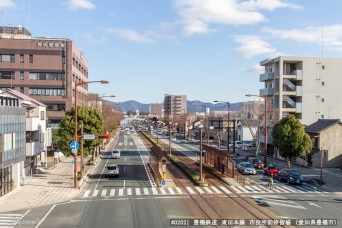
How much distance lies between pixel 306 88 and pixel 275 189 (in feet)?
139

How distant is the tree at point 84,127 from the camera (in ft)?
155

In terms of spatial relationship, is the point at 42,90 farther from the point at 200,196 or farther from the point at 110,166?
the point at 200,196

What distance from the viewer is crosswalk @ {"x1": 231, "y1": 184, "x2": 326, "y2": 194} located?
36.6 meters

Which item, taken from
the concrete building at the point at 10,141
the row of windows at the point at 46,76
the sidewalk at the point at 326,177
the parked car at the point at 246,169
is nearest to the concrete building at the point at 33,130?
the concrete building at the point at 10,141

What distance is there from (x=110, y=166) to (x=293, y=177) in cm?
2152

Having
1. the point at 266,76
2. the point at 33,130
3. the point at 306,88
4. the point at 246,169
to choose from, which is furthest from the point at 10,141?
the point at 306,88

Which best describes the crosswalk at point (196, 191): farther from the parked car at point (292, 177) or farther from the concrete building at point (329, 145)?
the concrete building at point (329, 145)

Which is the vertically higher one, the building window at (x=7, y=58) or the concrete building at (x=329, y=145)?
the building window at (x=7, y=58)

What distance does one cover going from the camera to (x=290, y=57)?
74.2m

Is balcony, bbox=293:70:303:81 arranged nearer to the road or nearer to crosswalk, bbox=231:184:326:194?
the road

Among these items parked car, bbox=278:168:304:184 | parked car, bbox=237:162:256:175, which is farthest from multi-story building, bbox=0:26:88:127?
parked car, bbox=278:168:304:184

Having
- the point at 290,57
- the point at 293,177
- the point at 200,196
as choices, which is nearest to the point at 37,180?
→ the point at 200,196

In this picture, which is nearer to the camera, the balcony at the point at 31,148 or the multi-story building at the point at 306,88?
the balcony at the point at 31,148

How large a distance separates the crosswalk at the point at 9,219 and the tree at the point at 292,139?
36504 millimetres
